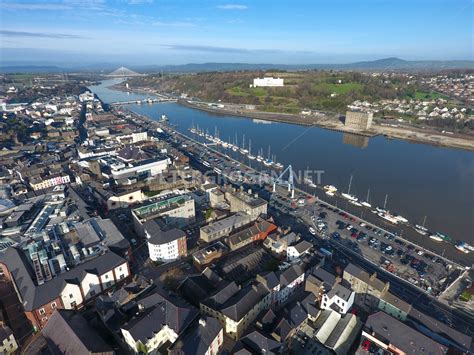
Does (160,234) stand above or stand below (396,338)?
above

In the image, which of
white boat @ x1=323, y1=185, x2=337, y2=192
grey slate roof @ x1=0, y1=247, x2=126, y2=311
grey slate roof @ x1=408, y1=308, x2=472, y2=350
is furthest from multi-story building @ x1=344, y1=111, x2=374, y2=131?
grey slate roof @ x1=0, y1=247, x2=126, y2=311

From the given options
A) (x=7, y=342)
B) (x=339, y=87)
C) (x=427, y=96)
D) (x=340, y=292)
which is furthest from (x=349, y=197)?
(x=427, y=96)

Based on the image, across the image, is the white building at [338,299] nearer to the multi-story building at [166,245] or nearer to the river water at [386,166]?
the multi-story building at [166,245]

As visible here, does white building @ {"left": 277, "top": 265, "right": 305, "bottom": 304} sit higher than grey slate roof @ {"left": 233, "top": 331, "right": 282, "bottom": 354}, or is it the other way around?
grey slate roof @ {"left": 233, "top": 331, "right": 282, "bottom": 354}

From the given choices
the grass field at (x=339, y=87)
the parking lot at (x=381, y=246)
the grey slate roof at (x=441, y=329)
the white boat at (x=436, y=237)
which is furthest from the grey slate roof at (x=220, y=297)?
the grass field at (x=339, y=87)

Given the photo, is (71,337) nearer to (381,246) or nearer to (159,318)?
(159,318)

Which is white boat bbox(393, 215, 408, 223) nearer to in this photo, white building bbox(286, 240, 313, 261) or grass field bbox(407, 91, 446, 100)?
white building bbox(286, 240, 313, 261)
